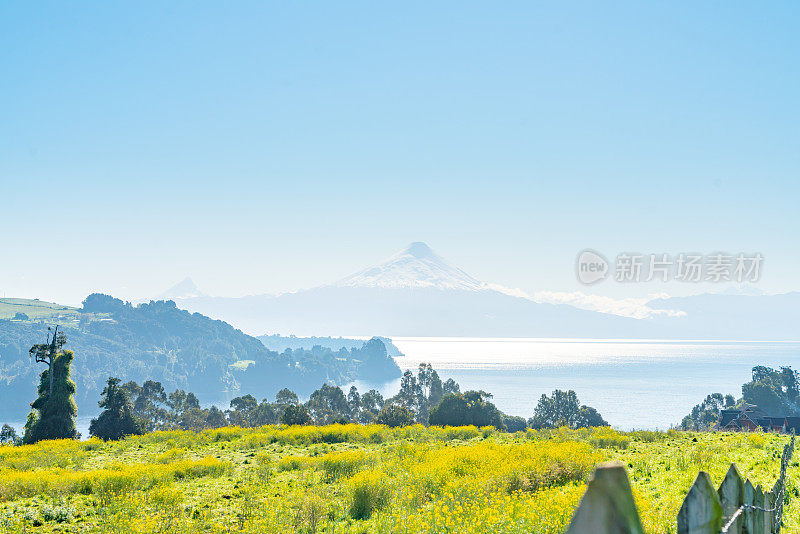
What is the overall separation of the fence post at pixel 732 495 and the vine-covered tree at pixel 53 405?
44.5 m

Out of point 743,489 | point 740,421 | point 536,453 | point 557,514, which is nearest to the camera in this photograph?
point 743,489

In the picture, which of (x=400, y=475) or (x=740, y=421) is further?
(x=740, y=421)

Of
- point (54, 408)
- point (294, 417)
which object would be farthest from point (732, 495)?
point (54, 408)

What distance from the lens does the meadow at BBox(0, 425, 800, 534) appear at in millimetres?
9547

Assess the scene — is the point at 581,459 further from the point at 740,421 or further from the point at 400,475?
the point at 740,421

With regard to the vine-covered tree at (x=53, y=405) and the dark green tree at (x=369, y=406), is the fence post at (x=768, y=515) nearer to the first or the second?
the vine-covered tree at (x=53, y=405)

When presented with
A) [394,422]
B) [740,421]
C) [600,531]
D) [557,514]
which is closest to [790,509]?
[557,514]

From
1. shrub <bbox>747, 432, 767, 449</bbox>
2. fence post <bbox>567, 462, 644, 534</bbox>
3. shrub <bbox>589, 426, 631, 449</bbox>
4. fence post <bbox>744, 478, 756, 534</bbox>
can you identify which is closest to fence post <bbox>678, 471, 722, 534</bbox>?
fence post <bbox>744, 478, 756, 534</bbox>

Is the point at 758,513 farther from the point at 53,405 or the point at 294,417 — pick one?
the point at 53,405

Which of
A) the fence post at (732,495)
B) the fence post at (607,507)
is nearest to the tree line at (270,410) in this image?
the fence post at (732,495)

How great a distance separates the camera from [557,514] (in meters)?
8.84

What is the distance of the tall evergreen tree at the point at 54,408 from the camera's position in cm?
3634

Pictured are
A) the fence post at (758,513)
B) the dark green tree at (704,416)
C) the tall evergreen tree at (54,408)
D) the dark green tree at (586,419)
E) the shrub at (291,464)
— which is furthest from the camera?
the dark green tree at (704,416)

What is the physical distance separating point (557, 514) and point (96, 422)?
49.4 meters
